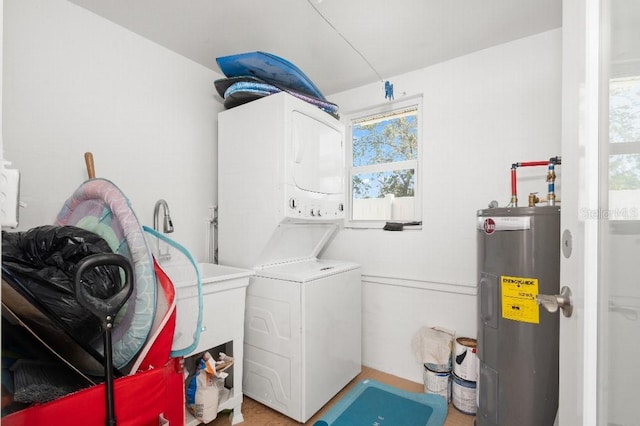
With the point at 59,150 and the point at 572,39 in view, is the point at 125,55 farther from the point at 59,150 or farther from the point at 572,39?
the point at 572,39

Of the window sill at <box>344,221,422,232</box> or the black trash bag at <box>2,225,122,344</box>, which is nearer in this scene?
the black trash bag at <box>2,225,122,344</box>

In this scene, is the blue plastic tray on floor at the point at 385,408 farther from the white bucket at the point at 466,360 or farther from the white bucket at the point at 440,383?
the white bucket at the point at 466,360

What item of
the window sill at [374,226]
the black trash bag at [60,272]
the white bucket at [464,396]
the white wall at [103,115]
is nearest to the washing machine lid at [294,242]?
the window sill at [374,226]

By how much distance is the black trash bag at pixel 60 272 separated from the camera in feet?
3.03

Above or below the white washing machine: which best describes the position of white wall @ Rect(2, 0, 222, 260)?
above

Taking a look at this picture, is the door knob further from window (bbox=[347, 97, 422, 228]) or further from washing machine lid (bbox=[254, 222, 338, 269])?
window (bbox=[347, 97, 422, 228])

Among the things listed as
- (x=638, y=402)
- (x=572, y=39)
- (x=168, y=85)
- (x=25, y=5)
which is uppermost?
(x=25, y=5)

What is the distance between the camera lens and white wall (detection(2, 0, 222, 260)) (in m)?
1.53

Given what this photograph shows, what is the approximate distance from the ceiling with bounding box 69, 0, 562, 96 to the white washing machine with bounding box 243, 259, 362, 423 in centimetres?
159

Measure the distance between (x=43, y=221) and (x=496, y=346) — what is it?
2.50 meters

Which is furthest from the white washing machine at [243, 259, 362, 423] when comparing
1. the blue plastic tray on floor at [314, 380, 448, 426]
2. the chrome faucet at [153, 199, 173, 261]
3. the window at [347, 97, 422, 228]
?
the window at [347, 97, 422, 228]

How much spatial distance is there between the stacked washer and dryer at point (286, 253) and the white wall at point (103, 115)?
239 millimetres

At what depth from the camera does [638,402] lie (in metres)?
0.55

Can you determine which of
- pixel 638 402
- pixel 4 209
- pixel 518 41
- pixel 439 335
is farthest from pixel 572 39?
pixel 439 335
